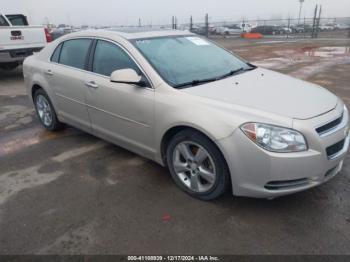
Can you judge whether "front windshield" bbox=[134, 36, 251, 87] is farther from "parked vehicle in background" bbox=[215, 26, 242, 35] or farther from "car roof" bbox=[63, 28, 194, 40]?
"parked vehicle in background" bbox=[215, 26, 242, 35]

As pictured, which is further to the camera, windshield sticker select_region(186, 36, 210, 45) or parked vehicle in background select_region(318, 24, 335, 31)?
parked vehicle in background select_region(318, 24, 335, 31)

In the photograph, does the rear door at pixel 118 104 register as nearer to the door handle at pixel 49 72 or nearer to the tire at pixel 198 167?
the tire at pixel 198 167

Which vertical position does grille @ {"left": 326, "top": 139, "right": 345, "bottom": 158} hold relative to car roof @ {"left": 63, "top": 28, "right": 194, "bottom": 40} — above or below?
below

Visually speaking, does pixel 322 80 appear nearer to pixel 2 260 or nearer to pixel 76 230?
pixel 76 230

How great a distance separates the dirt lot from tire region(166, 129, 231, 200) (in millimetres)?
127

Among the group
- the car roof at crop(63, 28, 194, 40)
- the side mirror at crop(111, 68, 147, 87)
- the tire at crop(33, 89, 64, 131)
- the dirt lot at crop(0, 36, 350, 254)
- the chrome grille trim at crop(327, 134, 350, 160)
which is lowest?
the dirt lot at crop(0, 36, 350, 254)

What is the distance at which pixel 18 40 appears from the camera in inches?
344

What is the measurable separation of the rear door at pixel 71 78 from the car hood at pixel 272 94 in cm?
164

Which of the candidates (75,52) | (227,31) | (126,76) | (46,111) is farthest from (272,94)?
(227,31)

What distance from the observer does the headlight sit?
2.58 m

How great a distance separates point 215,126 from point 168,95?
626 millimetres

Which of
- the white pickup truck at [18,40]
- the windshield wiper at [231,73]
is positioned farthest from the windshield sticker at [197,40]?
the white pickup truck at [18,40]

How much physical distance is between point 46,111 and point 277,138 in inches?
150

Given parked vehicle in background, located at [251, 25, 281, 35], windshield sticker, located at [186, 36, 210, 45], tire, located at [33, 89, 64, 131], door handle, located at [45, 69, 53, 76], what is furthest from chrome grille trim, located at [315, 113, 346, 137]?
parked vehicle in background, located at [251, 25, 281, 35]
